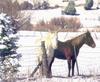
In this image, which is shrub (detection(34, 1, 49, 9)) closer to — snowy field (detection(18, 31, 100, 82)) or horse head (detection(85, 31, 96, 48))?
snowy field (detection(18, 31, 100, 82))

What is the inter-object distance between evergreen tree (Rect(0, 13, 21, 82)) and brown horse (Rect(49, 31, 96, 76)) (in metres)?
0.36

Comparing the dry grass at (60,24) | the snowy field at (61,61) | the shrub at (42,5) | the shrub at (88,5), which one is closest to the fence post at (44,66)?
the snowy field at (61,61)

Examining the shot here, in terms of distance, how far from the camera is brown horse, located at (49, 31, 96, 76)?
3.28 m

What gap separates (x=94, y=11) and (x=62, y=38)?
37 centimetres

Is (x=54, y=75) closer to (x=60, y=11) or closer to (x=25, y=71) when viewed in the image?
(x=25, y=71)

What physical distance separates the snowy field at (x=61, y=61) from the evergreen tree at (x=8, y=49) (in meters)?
0.05

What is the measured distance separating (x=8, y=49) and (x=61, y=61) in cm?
47

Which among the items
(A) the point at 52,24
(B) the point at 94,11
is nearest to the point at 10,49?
(A) the point at 52,24

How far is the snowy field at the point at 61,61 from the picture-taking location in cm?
321

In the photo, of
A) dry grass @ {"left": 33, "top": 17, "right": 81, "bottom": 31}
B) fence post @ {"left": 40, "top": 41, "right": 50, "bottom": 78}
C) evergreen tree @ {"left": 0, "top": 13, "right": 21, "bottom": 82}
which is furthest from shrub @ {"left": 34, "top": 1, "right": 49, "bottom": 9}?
fence post @ {"left": 40, "top": 41, "right": 50, "bottom": 78}

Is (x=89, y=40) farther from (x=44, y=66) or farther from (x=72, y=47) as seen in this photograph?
(x=44, y=66)

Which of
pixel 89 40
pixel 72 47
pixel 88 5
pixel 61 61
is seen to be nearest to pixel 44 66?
pixel 61 61

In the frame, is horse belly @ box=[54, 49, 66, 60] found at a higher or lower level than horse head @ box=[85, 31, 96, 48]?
lower

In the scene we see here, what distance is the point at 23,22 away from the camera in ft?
10.5
